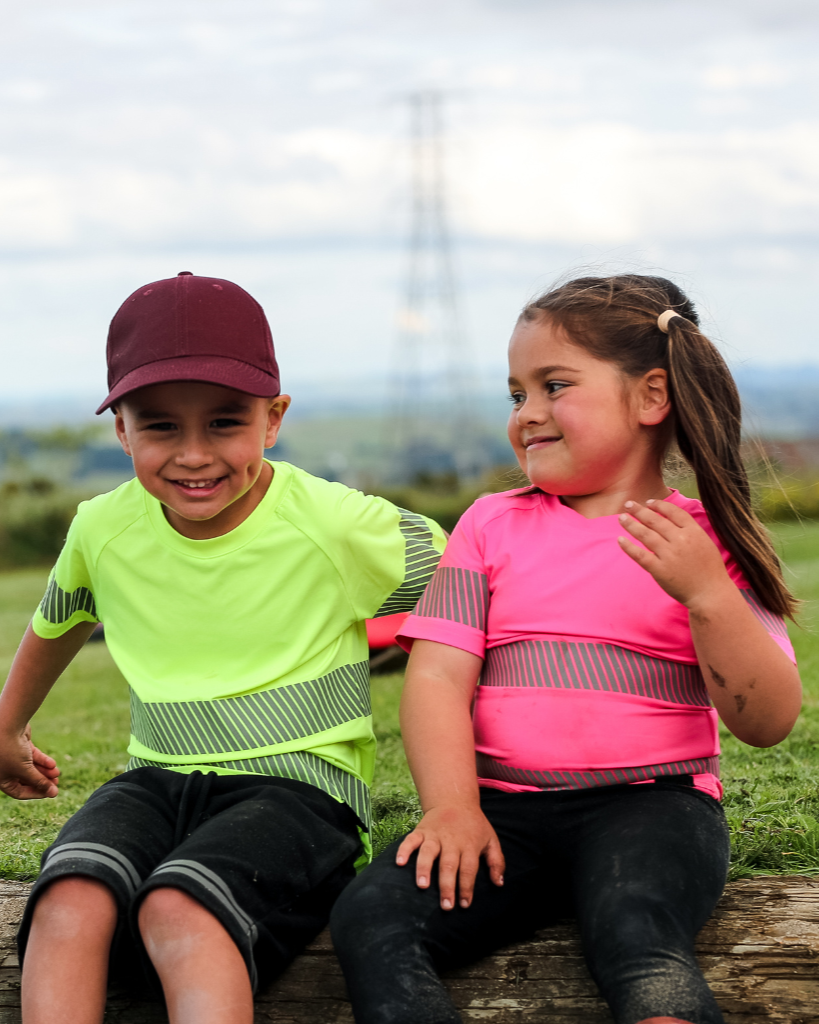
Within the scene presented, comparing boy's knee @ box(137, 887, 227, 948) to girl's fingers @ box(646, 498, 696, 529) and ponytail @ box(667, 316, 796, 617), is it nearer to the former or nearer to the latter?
girl's fingers @ box(646, 498, 696, 529)

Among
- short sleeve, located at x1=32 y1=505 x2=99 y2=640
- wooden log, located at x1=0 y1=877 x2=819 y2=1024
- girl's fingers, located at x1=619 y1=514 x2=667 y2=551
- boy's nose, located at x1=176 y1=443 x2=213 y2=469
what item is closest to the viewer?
wooden log, located at x1=0 y1=877 x2=819 y2=1024

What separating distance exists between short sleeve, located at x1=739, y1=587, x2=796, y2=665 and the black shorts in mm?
935

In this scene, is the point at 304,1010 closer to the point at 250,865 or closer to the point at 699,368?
the point at 250,865

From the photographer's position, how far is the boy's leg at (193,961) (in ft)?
5.70

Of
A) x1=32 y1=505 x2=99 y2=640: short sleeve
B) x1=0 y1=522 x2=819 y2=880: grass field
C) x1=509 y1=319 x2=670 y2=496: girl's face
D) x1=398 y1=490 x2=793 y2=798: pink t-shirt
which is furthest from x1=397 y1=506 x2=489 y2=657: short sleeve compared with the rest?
x1=32 y1=505 x2=99 y2=640: short sleeve

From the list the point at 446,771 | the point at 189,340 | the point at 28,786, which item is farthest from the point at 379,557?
the point at 28,786

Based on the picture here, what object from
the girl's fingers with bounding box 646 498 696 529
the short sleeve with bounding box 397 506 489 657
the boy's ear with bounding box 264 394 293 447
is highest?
the boy's ear with bounding box 264 394 293 447

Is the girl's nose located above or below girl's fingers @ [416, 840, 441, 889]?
above

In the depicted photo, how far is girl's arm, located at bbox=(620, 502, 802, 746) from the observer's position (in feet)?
6.54

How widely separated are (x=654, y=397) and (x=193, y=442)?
0.98m

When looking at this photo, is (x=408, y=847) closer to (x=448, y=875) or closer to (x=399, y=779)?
(x=448, y=875)

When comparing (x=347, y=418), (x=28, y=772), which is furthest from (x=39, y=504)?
(x=347, y=418)

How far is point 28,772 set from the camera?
254 cm

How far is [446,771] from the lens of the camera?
210 centimetres
